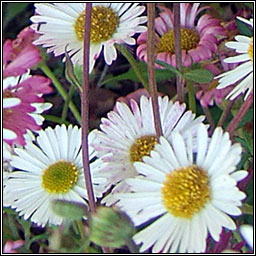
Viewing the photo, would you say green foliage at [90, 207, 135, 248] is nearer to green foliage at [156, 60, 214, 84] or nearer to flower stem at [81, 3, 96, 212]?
flower stem at [81, 3, 96, 212]

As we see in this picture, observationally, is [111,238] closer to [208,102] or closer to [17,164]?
[17,164]

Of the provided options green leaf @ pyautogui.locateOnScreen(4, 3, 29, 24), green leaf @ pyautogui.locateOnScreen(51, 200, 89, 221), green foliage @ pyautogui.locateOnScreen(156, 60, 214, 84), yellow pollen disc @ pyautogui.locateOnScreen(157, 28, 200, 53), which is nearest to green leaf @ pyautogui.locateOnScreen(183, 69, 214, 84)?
green foliage @ pyautogui.locateOnScreen(156, 60, 214, 84)

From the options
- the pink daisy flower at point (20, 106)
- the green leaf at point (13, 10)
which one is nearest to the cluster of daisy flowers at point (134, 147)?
the pink daisy flower at point (20, 106)

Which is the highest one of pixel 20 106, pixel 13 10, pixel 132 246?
pixel 13 10

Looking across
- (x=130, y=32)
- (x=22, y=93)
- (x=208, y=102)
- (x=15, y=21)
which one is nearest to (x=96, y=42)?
(x=130, y=32)

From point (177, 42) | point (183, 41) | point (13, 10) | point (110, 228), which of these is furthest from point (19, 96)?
point (13, 10)

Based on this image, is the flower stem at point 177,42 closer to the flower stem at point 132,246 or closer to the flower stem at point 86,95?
the flower stem at point 86,95

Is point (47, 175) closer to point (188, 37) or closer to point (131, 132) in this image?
point (131, 132)
